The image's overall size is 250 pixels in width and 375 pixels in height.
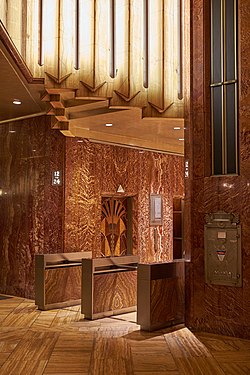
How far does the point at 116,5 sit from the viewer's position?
25.5 ft

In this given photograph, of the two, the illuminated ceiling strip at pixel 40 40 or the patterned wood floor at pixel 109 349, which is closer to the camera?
the patterned wood floor at pixel 109 349

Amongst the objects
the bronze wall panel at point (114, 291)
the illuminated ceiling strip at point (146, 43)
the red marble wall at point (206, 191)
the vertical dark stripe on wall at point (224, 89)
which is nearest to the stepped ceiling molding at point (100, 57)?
the illuminated ceiling strip at point (146, 43)

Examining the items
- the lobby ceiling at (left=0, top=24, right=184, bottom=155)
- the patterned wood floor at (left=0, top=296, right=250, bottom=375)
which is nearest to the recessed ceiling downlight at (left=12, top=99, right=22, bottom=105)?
the lobby ceiling at (left=0, top=24, right=184, bottom=155)

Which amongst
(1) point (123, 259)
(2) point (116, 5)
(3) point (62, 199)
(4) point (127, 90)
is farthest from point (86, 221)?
(2) point (116, 5)

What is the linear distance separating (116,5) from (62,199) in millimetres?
3714

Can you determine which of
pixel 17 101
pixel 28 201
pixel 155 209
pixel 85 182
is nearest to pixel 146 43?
pixel 17 101

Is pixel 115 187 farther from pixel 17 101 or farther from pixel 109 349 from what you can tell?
→ pixel 109 349

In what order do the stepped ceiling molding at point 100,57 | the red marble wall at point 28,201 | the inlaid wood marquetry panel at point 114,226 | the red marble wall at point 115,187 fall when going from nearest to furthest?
the stepped ceiling molding at point 100,57
the red marble wall at point 28,201
the red marble wall at point 115,187
the inlaid wood marquetry panel at point 114,226

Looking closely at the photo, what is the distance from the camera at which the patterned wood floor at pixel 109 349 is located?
525cm

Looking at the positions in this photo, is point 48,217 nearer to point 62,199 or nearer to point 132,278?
point 62,199

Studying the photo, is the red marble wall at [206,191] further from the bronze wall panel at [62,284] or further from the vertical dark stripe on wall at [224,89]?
the bronze wall panel at [62,284]

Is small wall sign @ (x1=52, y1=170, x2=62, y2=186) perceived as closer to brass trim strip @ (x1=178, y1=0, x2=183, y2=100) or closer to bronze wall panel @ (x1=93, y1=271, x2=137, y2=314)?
bronze wall panel @ (x1=93, y1=271, x2=137, y2=314)

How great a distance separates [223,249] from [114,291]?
2078 millimetres

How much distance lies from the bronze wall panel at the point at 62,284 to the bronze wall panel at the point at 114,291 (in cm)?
112
